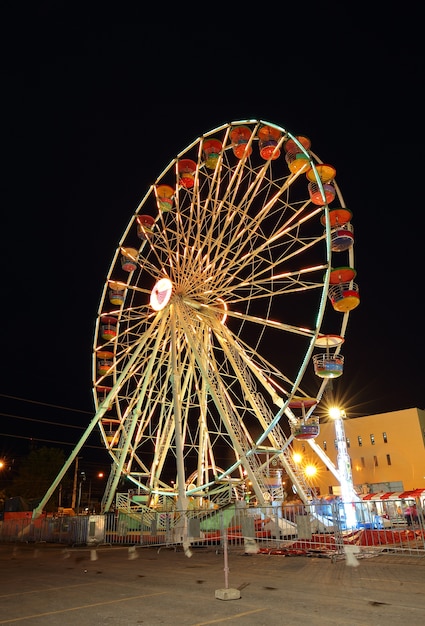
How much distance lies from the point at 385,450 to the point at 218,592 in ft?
149

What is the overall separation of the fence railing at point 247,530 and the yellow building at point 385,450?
28587 mm

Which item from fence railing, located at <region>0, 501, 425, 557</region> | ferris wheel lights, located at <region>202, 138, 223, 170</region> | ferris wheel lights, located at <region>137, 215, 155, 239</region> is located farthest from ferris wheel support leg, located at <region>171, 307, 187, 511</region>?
ferris wheel lights, located at <region>202, 138, 223, 170</region>

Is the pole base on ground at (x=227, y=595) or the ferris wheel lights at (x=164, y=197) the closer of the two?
the pole base on ground at (x=227, y=595)

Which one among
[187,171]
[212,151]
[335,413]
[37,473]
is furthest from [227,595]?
[37,473]

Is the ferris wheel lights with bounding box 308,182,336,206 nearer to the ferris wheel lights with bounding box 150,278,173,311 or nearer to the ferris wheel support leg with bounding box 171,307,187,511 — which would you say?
the ferris wheel lights with bounding box 150,278,173,311

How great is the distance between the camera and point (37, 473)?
4716 centimetres

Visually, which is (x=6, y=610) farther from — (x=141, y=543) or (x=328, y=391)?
(x=328, y=391)

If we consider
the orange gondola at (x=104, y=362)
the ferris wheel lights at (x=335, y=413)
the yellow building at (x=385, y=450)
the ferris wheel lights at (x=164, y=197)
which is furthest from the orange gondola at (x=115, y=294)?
the yellow building at (x=385, y=450)

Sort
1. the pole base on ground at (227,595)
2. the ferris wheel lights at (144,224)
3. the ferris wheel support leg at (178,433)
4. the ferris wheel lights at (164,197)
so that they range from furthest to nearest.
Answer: the ferris wheel lights at (144,224) < the ferris wheel lights at (164,197) < the ferris wheel support leg at (178,433) < the pole base on ground at (227,595)

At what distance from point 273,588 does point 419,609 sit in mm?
2391

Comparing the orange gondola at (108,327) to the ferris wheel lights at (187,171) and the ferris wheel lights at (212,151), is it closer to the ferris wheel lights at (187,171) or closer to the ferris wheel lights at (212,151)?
the ferris wheel lights at (187,171)

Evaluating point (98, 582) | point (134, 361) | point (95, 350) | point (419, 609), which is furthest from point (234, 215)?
point (419, 609)

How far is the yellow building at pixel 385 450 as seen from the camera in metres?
45.1

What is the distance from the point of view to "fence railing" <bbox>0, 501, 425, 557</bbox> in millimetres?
12023
